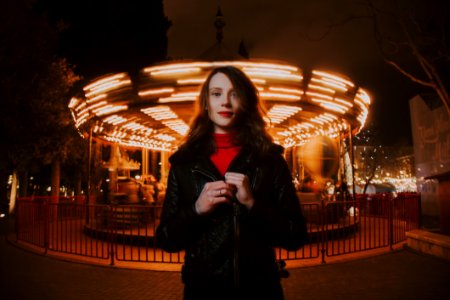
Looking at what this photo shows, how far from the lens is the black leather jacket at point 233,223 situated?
5.56ft

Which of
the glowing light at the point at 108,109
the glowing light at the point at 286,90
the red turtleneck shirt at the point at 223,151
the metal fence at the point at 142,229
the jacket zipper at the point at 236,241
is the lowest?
the metal fence at the point at 142,229

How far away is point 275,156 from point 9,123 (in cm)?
1790

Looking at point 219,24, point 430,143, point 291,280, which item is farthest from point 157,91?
point 430,143

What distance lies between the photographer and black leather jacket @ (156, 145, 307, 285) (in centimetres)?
169

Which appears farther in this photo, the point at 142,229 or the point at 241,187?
the point at 142,229

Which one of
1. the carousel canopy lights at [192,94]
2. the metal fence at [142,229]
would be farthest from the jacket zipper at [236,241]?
the carousel canopy lights at [192,94]

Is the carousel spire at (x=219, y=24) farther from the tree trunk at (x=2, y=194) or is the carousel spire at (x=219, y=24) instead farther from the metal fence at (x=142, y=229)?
the tree trunk at (x=2, y=194)

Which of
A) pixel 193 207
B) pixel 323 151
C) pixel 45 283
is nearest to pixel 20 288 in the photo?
pixel 45 283

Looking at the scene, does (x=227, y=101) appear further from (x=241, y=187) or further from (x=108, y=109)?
(x=108, y=109)

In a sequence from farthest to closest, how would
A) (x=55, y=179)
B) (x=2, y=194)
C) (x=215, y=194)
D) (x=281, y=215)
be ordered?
1. (x=2, y=194)
2. (x=55, y=179)
3. (x=281, y=215)
4. (x=215, y=194)

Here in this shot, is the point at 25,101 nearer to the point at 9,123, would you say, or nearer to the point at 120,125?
the point at 9,123

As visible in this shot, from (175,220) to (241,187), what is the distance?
359 millimetres

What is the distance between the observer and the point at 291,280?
6.52m

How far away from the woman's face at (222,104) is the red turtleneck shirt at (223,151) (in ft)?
0.12
